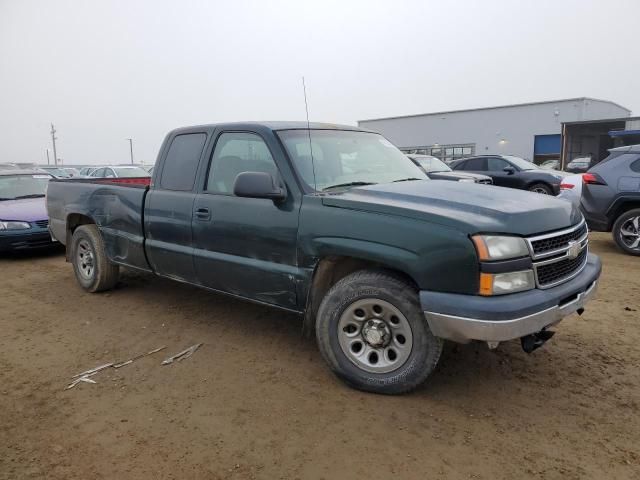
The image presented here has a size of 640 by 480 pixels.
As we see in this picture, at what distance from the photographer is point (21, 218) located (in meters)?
7.85

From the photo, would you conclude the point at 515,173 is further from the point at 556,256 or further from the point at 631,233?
the point at 556,256

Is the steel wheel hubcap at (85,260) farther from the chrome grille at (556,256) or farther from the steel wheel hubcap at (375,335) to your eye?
the chrome grille at (556,256)

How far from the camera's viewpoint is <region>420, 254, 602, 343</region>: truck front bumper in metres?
2.68

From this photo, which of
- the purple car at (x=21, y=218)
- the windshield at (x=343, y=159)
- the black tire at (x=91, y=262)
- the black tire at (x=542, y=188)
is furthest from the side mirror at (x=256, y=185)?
the black tire at (x=542, y=188)

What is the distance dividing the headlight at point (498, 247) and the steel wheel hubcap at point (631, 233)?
5778 millimetres

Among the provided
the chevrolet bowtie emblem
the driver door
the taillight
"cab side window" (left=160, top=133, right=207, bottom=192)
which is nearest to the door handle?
the driver door

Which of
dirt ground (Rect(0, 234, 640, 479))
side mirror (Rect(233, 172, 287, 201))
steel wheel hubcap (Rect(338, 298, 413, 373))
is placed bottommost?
dirt ground (Rect(0, 234, 640, 479))

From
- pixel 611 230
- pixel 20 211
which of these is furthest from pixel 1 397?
pixel 611 230

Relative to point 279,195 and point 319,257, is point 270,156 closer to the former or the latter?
point 279,195

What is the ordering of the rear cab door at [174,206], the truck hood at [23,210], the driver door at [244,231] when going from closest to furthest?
the driver door at [244,231] → the rear cab door at [174,206] → the truck hood at [23,210]

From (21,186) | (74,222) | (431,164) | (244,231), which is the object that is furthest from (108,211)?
(431,164)

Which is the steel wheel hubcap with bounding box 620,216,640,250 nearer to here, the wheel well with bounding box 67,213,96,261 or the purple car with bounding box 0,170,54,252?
the wheel well with bounding box 67,213,96,261

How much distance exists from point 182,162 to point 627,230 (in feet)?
22.2

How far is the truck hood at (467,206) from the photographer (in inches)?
112
